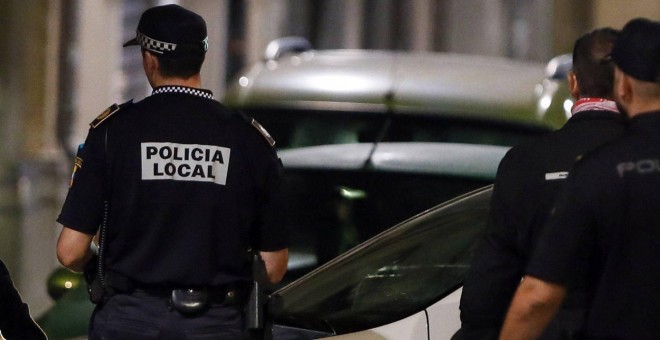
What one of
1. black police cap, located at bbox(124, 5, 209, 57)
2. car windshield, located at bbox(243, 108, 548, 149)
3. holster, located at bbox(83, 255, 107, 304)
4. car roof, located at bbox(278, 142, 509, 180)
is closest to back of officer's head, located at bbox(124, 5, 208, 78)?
black police cap, located at bbox(124, 5, 209, 57)

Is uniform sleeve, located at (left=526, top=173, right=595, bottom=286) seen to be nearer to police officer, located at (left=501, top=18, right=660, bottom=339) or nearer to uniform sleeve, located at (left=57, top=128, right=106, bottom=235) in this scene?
police officer, located at (left=501, top=18, right=660, bottom=339)

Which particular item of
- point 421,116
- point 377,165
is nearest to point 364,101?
point 421,116

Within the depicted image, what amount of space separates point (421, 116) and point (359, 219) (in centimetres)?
77

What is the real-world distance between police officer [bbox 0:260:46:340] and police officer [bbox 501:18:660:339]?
43.7 inches

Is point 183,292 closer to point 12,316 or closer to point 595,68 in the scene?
point 12,316

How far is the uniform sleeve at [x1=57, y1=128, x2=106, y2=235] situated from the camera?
12.9ft

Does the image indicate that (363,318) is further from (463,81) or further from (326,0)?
(326,0)

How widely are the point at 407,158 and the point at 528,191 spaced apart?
281 cm

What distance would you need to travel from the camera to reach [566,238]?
3.31 m

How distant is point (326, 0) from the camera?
2247 cm

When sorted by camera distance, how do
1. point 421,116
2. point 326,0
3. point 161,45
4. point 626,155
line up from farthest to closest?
point 326,0, point 421,116, point 161,45, point 626,155

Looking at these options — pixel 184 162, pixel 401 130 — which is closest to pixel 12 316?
pixel 184 162

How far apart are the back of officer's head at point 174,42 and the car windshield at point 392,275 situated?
2.69 feet

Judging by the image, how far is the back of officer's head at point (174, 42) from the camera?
4.00 meters
